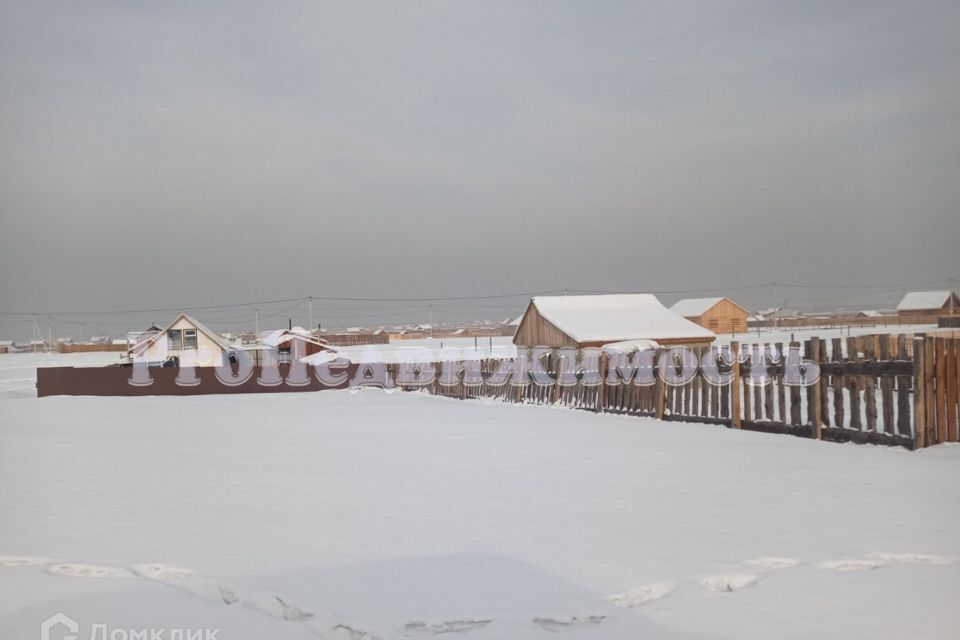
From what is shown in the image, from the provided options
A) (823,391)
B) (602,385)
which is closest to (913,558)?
(823,391)

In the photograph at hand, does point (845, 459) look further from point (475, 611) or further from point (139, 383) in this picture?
point (139, 383)

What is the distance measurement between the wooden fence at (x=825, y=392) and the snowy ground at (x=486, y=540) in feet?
1.88

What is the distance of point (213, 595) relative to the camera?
475 cm

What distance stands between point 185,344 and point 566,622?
47116 millimetres

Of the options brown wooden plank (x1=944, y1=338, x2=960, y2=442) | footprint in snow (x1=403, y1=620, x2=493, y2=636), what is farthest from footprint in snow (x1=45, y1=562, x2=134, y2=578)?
brown wooden plank (x1=944, y1=338, x2=960, y2=442)

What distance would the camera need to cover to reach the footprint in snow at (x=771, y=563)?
5.43 m

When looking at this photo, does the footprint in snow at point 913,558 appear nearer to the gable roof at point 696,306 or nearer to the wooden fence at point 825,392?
the wooden fence at point 825,392

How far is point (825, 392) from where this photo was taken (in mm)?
12141

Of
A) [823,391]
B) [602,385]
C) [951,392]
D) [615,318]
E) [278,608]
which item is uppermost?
[615,318]

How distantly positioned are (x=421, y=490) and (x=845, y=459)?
5.66 meters

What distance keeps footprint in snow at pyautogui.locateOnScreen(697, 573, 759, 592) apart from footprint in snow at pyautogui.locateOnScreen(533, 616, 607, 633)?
941 mm

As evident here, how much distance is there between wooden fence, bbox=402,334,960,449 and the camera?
10.4 m

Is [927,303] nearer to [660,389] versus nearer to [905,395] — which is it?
[660,389]

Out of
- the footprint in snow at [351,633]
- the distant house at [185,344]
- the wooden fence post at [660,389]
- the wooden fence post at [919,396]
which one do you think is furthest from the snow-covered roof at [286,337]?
the footprint in snow at [351,633]
